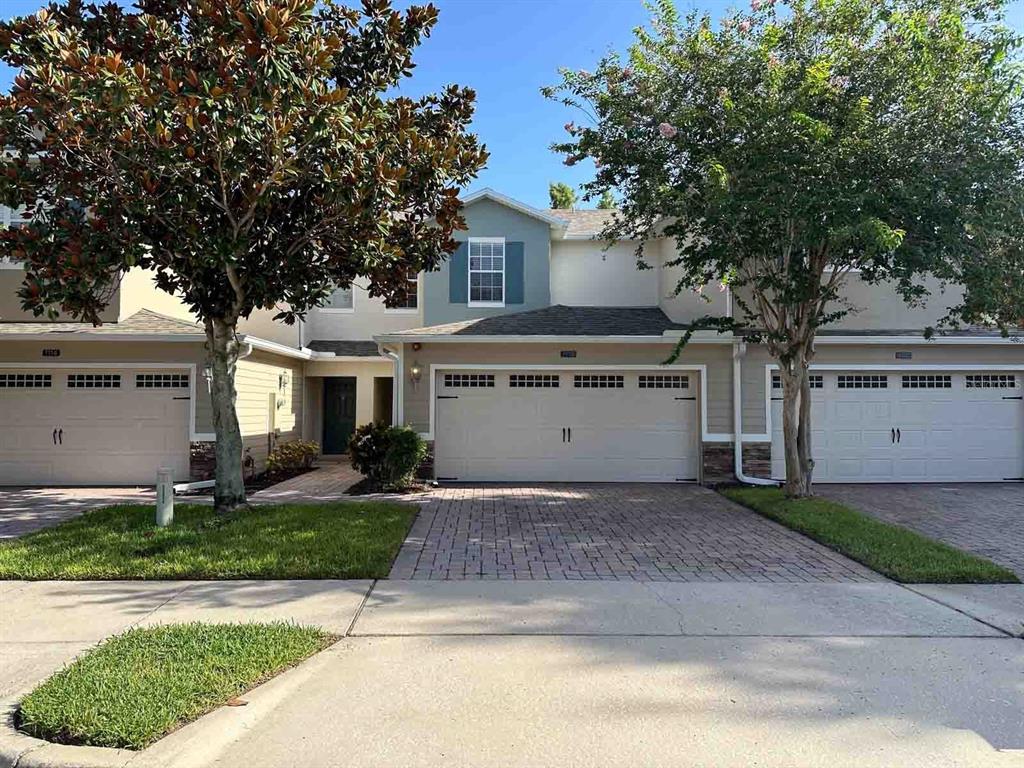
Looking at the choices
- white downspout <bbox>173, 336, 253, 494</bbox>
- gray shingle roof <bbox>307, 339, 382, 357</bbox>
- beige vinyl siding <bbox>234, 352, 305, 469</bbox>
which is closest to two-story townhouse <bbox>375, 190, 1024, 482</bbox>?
white downspout <bbox>173, 336, 253, 494</bbox>

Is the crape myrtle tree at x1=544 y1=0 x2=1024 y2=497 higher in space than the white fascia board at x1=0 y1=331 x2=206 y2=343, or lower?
higher

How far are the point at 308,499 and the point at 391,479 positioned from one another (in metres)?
1.47

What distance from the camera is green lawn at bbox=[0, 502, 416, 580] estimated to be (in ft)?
20.7

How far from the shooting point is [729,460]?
495 inches

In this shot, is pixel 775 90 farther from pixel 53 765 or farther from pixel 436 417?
pixel 53 765

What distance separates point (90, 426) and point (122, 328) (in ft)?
6.47

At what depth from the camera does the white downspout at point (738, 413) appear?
12452 mm

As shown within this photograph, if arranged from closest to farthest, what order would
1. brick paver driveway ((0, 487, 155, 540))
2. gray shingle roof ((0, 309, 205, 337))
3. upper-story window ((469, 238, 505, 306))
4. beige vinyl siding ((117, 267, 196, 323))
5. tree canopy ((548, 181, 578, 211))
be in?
brick paver driveway ((0, 487, 155, 540)), gray shingle roof ((0, 309, 205, 337)), beige vinyl siding ((117, 267, 196, 323)), upper-story window ((469, 238, 505, 306)), tree canopy ((548, 181, 578, 211))

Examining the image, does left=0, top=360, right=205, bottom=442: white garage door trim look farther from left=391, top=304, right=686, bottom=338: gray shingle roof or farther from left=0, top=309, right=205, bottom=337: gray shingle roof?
left=391, top=304, right=686, bottom=338: gray shingle roof

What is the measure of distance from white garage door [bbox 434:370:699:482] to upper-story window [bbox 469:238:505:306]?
3.17 meters

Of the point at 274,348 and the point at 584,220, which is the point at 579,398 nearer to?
the point at 274,348

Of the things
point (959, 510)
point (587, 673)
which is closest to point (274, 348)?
point (587, 673)

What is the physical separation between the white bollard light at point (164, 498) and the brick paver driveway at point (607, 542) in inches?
118

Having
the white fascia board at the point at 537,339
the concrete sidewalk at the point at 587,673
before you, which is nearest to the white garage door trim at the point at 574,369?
the white fascia board at the point at 537,339
